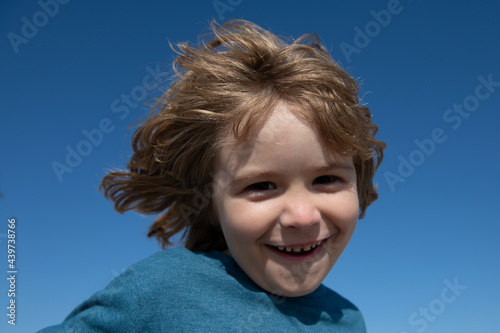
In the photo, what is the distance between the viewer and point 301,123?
5.93ft

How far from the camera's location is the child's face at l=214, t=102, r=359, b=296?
1763mm

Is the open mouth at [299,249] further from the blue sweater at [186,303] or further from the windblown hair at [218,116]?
the windblown hair at [218,116]

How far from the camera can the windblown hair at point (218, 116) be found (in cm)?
189

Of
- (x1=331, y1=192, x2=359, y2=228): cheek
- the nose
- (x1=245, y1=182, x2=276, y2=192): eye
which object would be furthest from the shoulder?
(x1=245, y1=182, x2=276, y2=192): eye

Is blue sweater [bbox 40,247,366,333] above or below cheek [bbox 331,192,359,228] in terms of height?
below

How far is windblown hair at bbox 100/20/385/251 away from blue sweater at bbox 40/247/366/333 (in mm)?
319

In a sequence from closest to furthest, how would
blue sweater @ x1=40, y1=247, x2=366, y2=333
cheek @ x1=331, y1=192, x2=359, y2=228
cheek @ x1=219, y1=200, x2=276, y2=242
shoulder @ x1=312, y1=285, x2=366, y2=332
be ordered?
blue sweater @ x1=40, y1=247, x2=366, y2=333, cheek @ x1=219, y1=200, x2=276, y2=242, cheek @ x1=331, y1=192, x2=359, y2=228, shoulder @ x1=312, y1=285, x2=366, y2=332

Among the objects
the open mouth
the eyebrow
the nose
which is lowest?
the open mouth

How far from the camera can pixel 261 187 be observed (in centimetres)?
182

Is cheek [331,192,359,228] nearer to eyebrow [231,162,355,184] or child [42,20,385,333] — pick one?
child [42,20,385,333]

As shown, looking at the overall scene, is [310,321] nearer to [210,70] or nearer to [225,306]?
Answer: [225,306]

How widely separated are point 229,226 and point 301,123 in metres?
0.50

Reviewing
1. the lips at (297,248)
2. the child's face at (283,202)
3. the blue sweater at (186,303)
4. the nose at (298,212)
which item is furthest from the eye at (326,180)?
the blue sweater at (186,303)

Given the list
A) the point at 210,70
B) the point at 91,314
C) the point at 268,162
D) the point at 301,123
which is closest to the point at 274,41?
the point at 210,70
